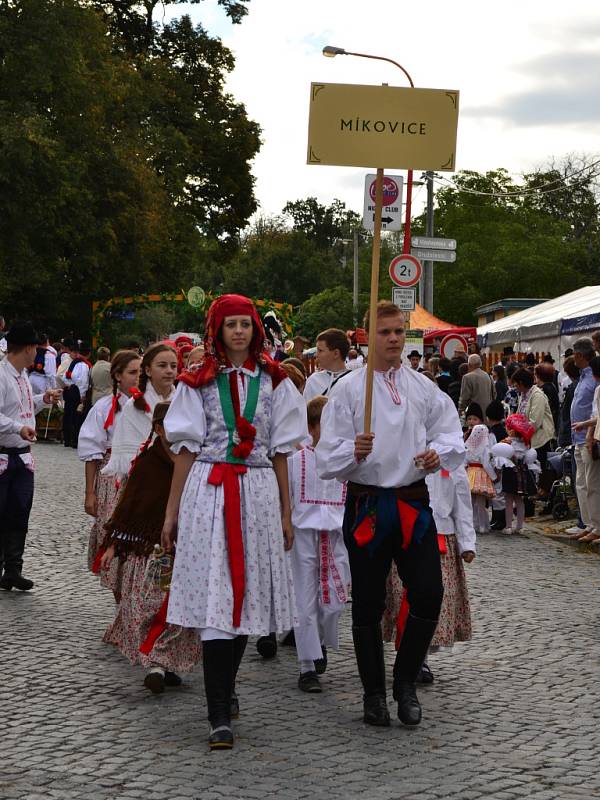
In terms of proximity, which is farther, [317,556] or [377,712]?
[317,556]

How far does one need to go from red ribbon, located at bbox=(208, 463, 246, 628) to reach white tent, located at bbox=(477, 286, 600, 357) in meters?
14.7

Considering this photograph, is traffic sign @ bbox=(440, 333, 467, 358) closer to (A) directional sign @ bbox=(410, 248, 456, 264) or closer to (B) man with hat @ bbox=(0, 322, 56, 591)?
(A) directional sign @ bbox=(410, 248, 456, 264)

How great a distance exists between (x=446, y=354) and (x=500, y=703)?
1990cm

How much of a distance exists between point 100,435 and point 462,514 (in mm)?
2620

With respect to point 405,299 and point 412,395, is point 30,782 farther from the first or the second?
point 405,299

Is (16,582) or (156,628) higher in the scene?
(156,628)

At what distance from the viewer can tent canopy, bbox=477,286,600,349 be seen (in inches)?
829

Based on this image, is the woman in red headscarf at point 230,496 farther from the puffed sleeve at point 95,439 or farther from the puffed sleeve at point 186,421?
the puffed sleeve at point 95,439

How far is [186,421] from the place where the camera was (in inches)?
238

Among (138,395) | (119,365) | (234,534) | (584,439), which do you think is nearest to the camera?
(234,534)

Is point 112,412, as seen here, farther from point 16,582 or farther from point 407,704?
point 407,704

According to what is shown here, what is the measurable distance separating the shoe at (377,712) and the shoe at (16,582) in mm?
4403

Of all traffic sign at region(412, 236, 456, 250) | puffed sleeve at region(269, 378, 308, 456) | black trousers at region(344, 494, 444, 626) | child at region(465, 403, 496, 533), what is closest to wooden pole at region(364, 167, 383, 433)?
puffed sleeve at region(269, 378, 308, 456)

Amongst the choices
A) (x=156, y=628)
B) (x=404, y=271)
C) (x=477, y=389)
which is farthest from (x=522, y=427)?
(x=156, y=628)
